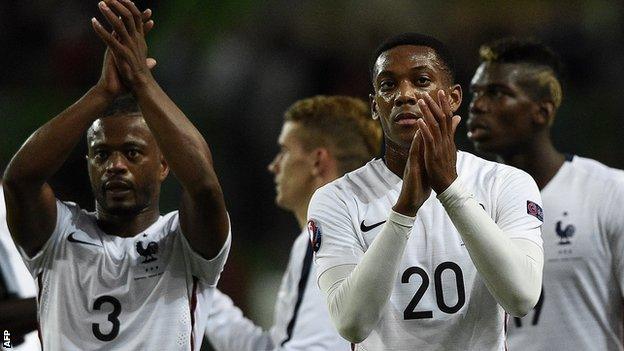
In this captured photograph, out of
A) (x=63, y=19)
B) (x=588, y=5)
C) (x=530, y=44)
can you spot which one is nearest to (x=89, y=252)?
(x=530, y=44)

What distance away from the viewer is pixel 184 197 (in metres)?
3.69

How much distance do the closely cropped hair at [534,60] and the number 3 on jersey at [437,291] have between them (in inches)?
83.1

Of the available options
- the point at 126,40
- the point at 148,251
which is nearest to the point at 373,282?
the point at 148,251

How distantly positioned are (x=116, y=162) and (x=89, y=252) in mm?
350

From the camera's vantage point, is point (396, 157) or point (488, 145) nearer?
point (396, 157)

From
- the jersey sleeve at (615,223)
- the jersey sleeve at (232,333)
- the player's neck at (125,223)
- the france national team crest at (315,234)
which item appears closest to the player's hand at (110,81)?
the player's neck at (125,223)

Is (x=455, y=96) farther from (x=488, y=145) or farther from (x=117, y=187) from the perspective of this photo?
(x=488, y=145)

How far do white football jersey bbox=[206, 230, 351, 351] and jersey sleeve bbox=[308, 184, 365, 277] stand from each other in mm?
1565

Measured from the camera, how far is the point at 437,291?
10.6ft

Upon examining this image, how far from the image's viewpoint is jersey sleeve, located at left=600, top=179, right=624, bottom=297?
4461 millimetres

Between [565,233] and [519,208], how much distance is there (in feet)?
4.88

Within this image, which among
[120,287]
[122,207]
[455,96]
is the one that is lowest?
[120,287]

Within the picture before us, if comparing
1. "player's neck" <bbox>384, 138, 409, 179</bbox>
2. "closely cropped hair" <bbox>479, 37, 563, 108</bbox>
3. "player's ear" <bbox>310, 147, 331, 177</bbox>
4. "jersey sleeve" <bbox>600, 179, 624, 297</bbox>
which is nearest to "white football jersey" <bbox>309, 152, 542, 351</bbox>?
"player's neck" <bbox>384, 138, 409, 179</bbox>

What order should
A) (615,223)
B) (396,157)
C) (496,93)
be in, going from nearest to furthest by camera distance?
(396,157) < (615,223) < (496,93)
